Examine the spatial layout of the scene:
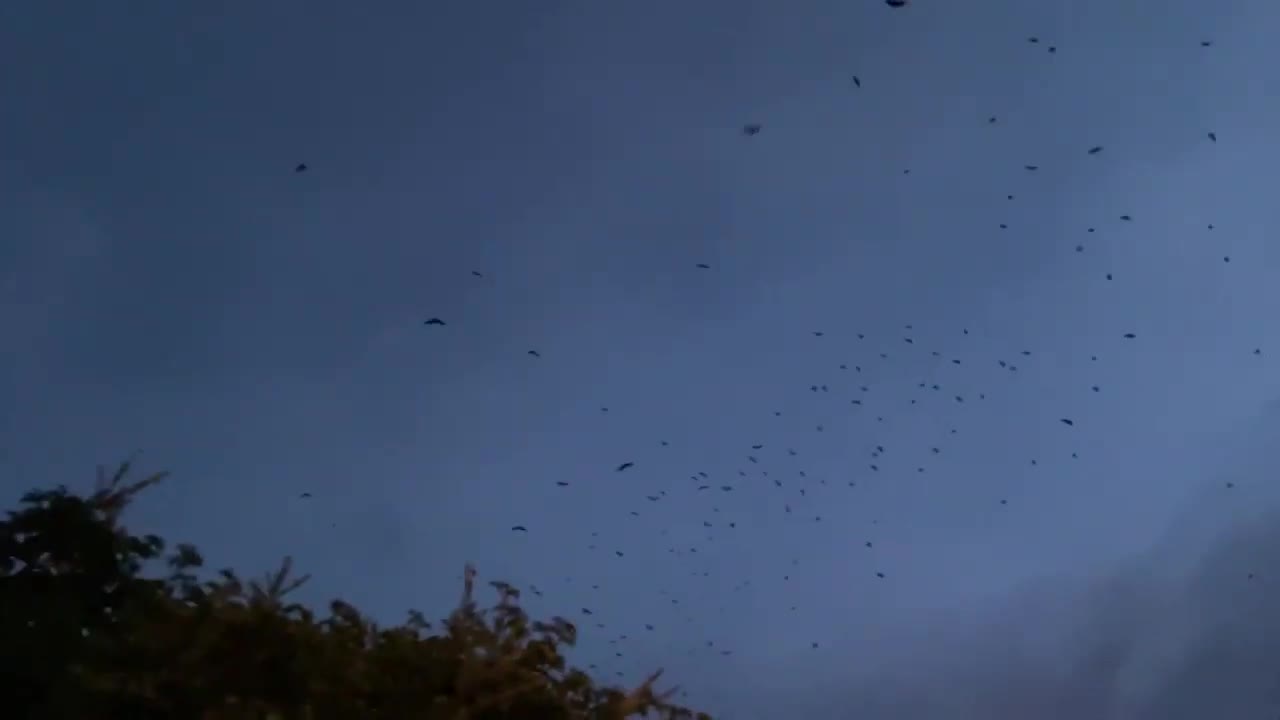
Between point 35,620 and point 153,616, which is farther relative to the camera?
point 35,620

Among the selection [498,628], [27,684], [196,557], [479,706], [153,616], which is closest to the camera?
[479,706]

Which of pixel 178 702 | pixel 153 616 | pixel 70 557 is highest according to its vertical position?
pixel 70 557

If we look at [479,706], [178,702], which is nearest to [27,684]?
[178,702]

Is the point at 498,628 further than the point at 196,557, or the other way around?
the point at 196,557

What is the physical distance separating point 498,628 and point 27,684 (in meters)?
7.97

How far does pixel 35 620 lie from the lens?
20.8m

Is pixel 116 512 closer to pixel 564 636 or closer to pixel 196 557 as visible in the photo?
pixel 196 557

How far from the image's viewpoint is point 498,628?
658 inches

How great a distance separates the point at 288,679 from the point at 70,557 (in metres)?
7.86

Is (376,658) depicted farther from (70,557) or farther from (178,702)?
(70,557)

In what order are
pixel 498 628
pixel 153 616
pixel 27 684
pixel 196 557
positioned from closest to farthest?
pixel 498 628 → pixel 153 616 → pixel 27 684 → pixel 196 557

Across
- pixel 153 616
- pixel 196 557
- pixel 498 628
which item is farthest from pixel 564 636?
pixel 196 557

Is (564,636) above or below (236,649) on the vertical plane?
above

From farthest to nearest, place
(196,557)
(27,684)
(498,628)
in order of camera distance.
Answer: (196,557), (27,684), (498,628)
